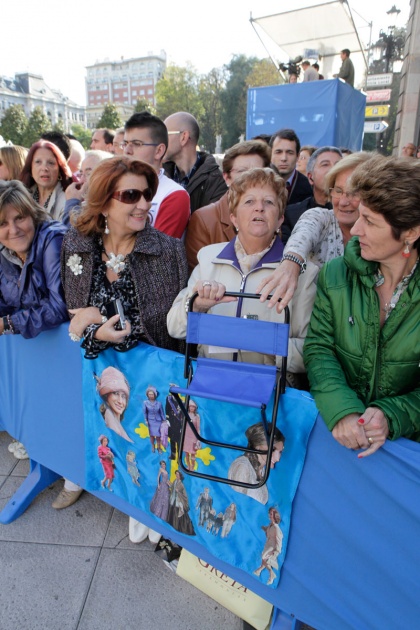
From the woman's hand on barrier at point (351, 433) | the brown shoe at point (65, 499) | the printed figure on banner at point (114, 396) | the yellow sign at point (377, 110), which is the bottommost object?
the brown shoe at point (65, 499)

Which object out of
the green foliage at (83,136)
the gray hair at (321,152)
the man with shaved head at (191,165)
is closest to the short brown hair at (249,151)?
the gray hair at (321,152)

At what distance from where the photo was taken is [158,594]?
7.02 feet

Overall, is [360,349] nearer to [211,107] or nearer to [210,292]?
[210,292]

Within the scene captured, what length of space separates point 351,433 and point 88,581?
1719mm

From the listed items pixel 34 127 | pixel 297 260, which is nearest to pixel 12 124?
pixel 34 127

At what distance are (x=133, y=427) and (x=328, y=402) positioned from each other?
103 cm

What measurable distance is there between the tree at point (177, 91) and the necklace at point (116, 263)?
5382cm

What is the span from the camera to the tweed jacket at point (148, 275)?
2176mm

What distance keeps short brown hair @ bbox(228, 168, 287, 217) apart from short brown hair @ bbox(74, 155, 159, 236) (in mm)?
513

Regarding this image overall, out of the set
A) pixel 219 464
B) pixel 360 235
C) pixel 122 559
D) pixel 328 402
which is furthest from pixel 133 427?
pixel 360 235

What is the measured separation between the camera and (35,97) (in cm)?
9731

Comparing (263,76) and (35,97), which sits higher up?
(35,97)

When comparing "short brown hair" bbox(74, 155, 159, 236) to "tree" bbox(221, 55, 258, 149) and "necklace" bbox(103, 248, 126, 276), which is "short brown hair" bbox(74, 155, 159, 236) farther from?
"tree" bbox(221, 55, 258, 149)

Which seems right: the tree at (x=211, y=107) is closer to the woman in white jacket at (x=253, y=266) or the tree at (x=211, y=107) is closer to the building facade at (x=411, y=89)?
the building facade at (x=411, y=89)
